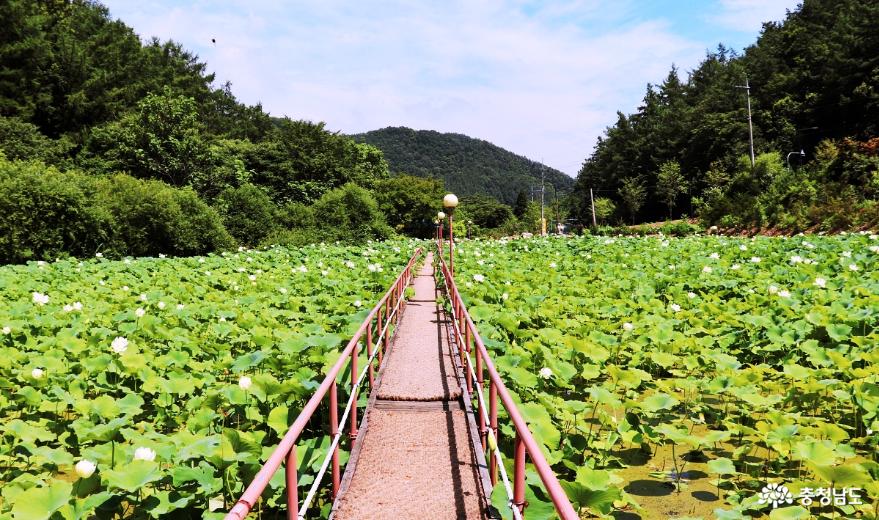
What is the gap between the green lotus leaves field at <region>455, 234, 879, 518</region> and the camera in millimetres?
3193

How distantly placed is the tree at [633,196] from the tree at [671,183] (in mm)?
3256

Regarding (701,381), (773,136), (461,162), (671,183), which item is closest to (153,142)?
(701,381)

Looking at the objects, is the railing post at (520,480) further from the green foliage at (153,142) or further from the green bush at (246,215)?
the green foliage at (153,142)

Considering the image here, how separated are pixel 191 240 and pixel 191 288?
13889 millimetres

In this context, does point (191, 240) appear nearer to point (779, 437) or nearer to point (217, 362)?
point (217, 362)

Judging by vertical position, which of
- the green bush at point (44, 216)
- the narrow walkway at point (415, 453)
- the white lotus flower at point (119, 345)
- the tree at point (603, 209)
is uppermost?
the tree at point (603, 209)

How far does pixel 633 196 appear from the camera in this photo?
55781 millimetres

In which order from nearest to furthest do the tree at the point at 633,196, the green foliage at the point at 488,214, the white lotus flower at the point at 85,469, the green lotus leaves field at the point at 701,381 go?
1. the white lotus flower at the point at 85,469
2. the green lotus leaves field at the point at 701,381
3. the tree at the point at 633,196
4. the green foliage at the point at 488,214

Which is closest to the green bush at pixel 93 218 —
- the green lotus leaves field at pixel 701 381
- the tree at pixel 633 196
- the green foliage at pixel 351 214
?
the green foliage at pixel 351 214

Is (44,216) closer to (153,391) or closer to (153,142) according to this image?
(153,142)

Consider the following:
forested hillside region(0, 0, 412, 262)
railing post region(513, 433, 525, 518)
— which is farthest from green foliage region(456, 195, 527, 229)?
railing post region(513, 433, 525, 518)

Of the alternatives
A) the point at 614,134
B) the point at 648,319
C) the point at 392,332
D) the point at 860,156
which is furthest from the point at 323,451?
the point at 614,134

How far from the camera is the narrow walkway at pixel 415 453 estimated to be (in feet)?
9.80

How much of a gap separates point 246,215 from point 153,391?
2582 centimetres
